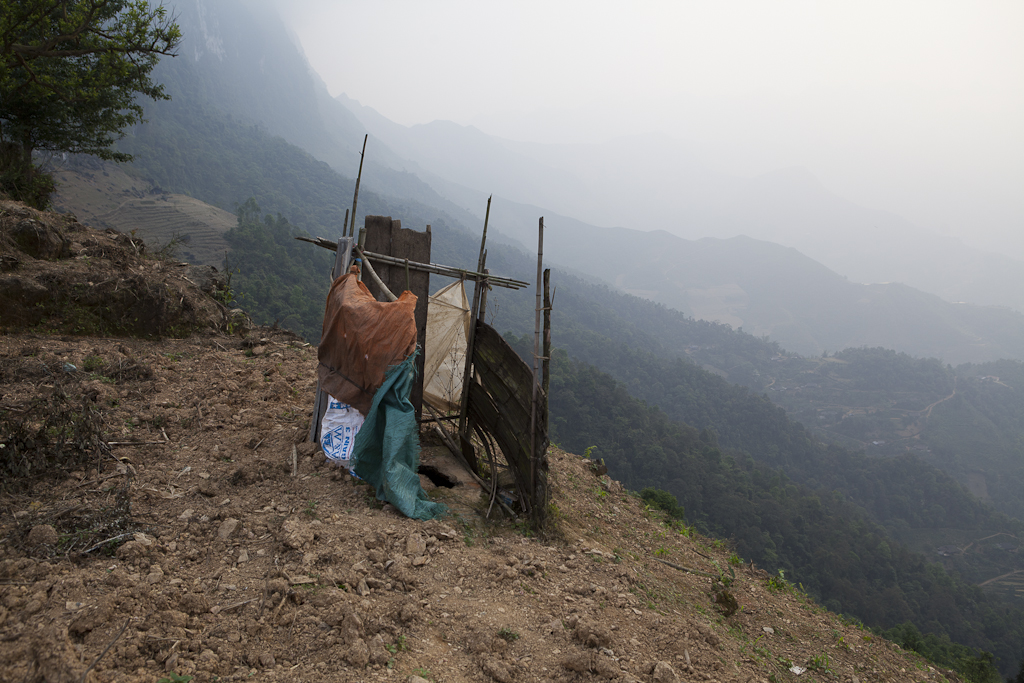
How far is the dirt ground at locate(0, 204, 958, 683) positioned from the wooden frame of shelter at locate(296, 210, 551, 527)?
0.33m

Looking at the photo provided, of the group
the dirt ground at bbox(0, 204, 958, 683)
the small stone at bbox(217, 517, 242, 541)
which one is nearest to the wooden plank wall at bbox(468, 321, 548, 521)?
the dirt ground at bbox(0, 204, 958, 683)

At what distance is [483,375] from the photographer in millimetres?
4211

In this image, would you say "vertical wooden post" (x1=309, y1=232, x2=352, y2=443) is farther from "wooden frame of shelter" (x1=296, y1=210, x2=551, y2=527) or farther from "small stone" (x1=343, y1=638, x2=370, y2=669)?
"small stone" (x1=343, y1=638, x2=370, y2=669)

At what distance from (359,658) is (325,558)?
2.23 feet

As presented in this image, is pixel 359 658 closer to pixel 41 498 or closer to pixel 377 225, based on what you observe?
pixel 41 498

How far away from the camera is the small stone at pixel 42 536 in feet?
7.68

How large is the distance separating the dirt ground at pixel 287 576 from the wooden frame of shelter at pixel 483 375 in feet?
1.07

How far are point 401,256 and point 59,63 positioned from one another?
11.4 metres

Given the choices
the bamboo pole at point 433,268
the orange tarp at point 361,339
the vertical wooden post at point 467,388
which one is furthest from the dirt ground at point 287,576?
the bamboo pole at point 433,268

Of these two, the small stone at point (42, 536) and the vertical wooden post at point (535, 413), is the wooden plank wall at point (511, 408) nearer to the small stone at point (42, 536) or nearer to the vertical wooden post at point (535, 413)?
the vertical wooden post at point (535, 413)

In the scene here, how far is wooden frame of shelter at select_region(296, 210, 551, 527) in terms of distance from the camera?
145 inches

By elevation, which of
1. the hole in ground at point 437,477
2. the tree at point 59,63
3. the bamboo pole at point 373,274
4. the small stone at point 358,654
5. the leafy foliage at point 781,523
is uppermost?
the tree at point 59,63

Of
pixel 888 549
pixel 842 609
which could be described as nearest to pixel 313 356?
pixel 842 609

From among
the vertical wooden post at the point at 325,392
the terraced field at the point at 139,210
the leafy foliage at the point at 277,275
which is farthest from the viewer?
the terraced field at the point at 139,210
